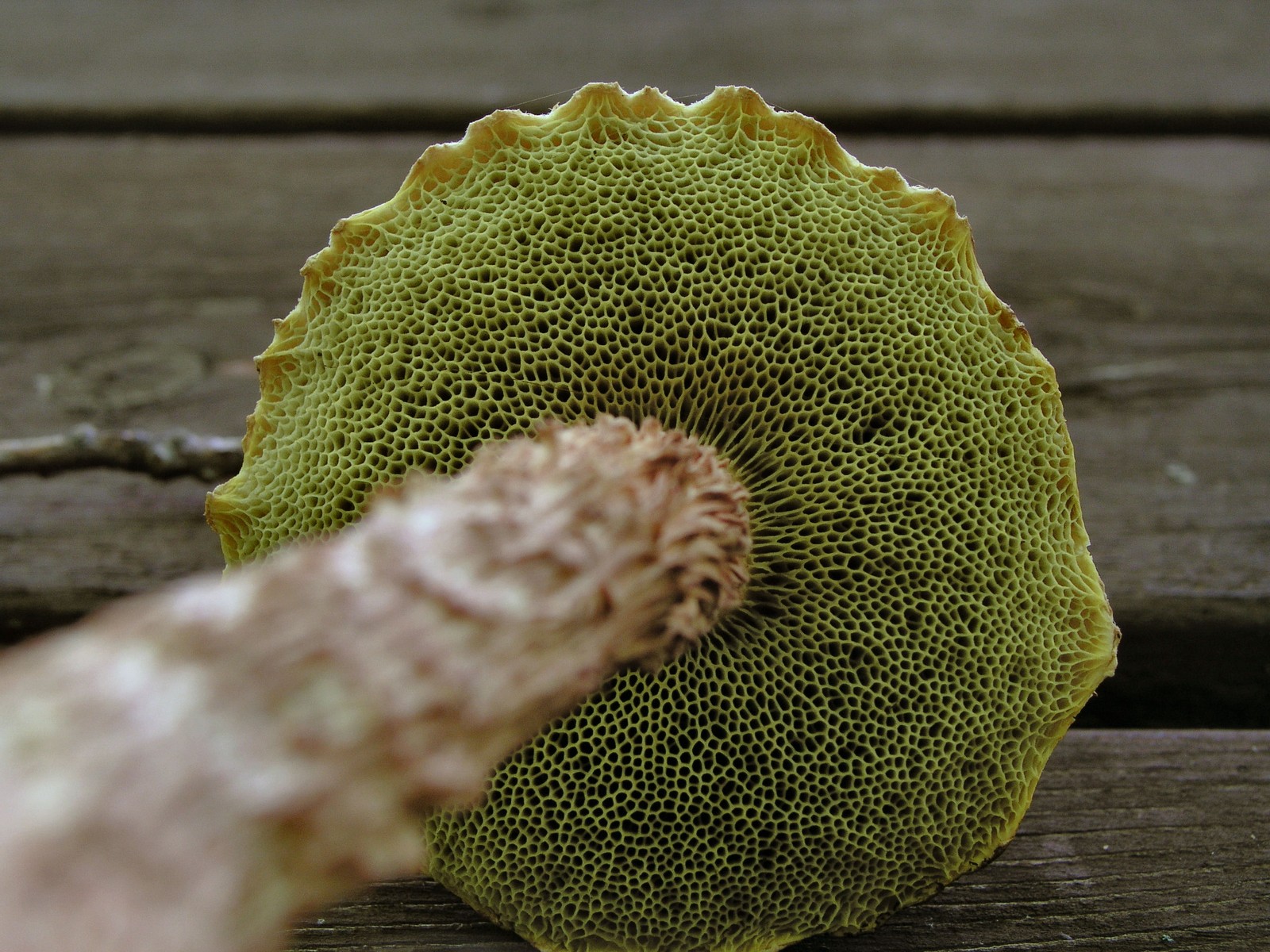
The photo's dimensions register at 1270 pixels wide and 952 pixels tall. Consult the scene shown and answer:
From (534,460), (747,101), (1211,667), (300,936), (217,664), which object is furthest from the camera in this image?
(1211,667)

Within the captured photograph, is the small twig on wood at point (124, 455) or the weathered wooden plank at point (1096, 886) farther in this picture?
the small twig on wood at point (124, 455)

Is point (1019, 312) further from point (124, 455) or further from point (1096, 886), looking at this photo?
point (124, 455)

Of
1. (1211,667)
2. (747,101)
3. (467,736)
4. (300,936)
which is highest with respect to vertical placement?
(747,101)

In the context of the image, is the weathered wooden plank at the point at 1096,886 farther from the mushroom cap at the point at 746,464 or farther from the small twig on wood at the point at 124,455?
the small twig on wood at the point at 124,455

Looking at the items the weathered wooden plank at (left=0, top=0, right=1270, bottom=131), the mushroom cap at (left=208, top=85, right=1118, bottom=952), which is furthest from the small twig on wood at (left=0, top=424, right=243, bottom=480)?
the weathered wooden plank at (left=0, top=0, right=1270, bottom=131)

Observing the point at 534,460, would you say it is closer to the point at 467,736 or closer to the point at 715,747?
the point at 467,736

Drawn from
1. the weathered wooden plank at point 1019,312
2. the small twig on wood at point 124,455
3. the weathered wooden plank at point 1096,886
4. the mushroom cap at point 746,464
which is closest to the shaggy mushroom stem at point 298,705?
the mushroom cap at point 746,464

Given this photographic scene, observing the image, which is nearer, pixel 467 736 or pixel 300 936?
pixel 467 736

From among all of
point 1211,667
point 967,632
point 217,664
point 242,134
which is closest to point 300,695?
point 217,664
